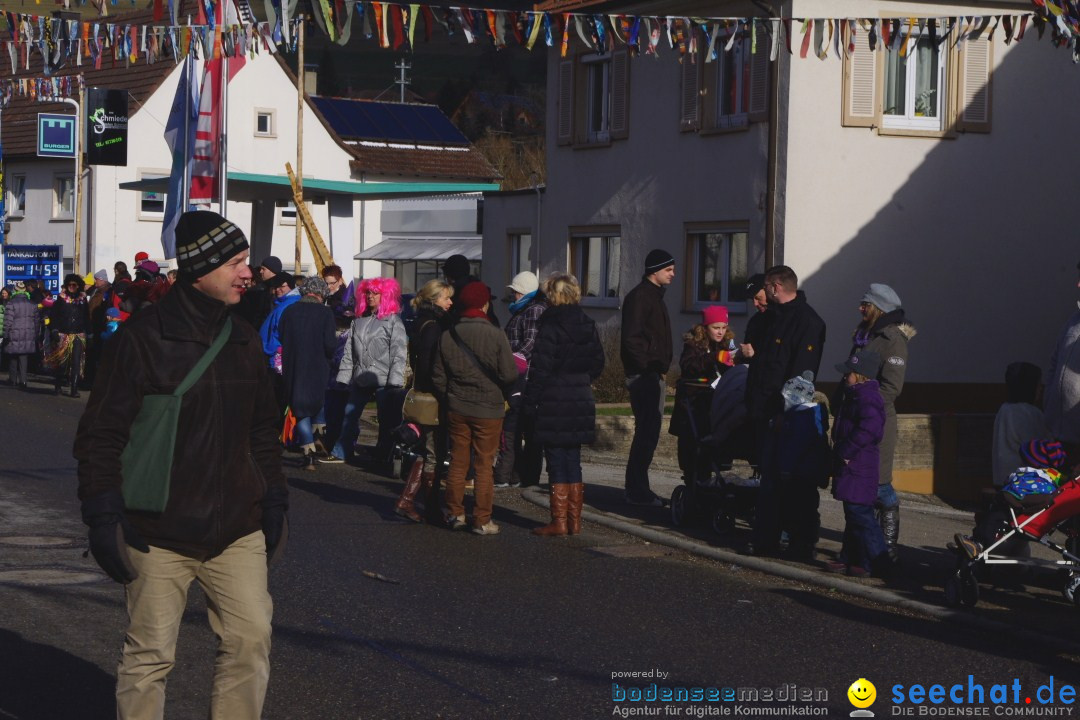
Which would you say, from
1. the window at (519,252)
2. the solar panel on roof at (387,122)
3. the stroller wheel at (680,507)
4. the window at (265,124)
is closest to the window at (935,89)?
the window at (519,252)

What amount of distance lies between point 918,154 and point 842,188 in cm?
132

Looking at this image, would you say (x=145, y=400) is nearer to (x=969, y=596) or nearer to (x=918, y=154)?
(x=969, y=596)

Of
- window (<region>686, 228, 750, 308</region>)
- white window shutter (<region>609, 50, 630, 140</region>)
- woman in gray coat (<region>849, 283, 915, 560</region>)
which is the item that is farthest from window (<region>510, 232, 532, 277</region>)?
woman in gray coat (<region>849, 283, 915, 560</region>)

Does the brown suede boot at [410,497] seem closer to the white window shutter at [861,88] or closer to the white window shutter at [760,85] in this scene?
the white window shutter at [760,85]

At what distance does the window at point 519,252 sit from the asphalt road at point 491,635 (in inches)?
771

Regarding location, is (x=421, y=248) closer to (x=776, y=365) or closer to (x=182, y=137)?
(x=182, y=137)

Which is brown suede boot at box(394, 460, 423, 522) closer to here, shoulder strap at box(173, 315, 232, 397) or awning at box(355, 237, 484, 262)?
shoulder strap at box(173, 315, 232, 397)

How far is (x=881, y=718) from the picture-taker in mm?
6273

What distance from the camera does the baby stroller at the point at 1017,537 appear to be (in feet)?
27.6

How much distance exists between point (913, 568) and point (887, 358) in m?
1.36

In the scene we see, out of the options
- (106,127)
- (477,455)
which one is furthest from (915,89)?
(106,127)

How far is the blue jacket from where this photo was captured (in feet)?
48.4

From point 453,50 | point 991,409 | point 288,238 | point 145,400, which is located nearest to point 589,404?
point 145,400

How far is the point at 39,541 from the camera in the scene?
1024 centimetres
